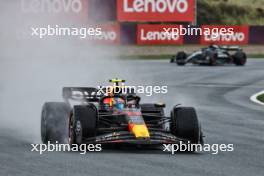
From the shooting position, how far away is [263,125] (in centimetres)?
1772

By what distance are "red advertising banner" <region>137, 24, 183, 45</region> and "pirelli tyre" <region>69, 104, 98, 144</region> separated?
39.1 metres

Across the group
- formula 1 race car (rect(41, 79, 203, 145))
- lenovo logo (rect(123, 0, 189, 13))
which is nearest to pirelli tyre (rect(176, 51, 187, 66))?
lenovo logo (rect(123, 0, 189, 13))

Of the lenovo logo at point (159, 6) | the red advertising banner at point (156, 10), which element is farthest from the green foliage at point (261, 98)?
the lenovo logo at point (159, 6)

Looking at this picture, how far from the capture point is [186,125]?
13344 mm

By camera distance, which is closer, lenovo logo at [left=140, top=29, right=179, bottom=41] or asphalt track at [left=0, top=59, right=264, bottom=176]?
asphalt track at [left=0, top=59, right=264, bottom=176]

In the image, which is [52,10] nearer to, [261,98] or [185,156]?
[261,98]

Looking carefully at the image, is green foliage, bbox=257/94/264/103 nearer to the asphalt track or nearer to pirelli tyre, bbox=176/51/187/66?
the asphalt track

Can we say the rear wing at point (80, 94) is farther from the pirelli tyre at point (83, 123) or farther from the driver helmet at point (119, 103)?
the pirelli tyre at point (83, 123)

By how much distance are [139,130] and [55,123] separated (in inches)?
58.5

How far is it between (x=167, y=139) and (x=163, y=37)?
40277 mm

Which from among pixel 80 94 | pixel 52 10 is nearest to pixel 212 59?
pixel 52 10

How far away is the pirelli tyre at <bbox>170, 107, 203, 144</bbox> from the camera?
13266 millimetres

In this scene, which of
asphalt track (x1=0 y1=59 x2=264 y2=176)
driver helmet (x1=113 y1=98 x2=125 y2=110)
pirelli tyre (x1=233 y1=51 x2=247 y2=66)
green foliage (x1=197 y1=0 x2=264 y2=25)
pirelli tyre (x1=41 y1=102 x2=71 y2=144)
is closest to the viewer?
asphalt track (x1=0 y1=59 x2=264 y2=176)

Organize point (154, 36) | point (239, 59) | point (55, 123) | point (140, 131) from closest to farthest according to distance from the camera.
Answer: point (140, 131), point (55, 123), point (239, 59), point (154, 36)
